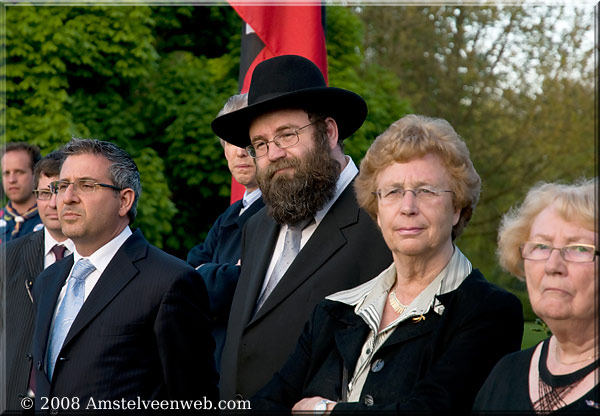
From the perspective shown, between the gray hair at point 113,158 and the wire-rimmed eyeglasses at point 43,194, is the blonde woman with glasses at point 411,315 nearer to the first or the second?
the gray hair at point 113,158

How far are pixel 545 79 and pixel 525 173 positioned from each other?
219cm

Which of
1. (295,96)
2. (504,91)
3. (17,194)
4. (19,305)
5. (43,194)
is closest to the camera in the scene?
(295,96)

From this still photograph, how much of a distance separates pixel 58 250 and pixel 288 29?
9.81 ft

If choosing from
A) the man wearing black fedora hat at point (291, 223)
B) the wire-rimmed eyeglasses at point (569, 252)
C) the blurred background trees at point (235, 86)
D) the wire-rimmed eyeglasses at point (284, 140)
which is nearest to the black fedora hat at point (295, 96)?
the man wearing black fedora hat at point (291, 223)

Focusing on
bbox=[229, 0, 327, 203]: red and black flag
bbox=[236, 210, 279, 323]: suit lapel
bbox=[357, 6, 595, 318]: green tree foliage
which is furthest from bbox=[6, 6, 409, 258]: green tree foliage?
bbox=[236, 210, 279, 323]: suit lapel

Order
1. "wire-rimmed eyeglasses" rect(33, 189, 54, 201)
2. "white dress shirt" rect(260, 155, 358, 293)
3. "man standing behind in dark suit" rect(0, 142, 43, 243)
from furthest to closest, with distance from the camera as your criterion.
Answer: "man standing behind in dark suit" rect(0, 142, 43, 243) < "wire-rimmed eyeglasses" rect(33, 189, 54, 201) < "white dress shirt" rect(260, 155, 358, 293)

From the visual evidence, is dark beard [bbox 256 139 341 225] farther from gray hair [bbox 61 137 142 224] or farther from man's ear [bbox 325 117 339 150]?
gray hair [bbox 61 137 142 224]

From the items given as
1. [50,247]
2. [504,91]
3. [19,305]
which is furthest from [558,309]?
[504,91]

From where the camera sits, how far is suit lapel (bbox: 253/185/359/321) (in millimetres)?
3635

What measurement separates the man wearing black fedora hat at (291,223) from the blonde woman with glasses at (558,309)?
105 centimetres

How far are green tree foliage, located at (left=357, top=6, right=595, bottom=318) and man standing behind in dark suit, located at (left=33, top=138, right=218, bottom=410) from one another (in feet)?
44.5

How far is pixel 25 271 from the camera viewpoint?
15.7 feet

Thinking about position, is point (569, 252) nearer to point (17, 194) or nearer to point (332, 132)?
point (332, 132)

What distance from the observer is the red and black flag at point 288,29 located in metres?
6.75
